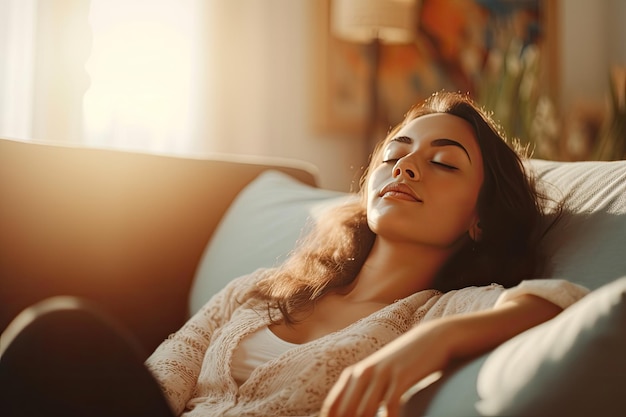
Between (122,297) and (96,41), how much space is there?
1629 millimetres

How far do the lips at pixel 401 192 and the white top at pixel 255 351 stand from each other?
0.85 feet

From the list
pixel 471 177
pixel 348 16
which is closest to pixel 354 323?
pixel 471 177

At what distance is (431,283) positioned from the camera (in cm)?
104

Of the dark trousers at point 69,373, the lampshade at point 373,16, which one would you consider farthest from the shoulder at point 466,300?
the lampshade at point 373,16

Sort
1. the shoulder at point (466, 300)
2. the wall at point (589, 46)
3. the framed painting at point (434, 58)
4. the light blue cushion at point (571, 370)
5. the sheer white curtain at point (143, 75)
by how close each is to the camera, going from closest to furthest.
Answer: the light blue cushion at point (571, 370), the shoulder at point (466, 300), the sheer white curtain at point (143, 75), the framed painting at point (434, 58), the wall at point (589, 46)

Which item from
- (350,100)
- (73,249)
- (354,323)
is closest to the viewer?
(354,323)

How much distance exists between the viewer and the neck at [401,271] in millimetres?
1023

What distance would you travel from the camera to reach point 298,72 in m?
3.30

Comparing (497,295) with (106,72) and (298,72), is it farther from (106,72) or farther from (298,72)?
(298,72)

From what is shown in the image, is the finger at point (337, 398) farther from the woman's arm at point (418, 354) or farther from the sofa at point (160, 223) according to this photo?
the sofa at point (160, 223)

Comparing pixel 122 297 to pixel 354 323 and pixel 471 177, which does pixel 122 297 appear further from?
pixel 471 177

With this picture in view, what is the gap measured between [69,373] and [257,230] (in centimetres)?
86

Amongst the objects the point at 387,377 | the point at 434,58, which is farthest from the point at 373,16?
the point at 387,377

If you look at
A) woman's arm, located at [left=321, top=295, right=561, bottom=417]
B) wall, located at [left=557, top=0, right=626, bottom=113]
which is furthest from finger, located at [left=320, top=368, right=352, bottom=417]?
wall, located at [left=557, top=0, right=626, bottom=113]
